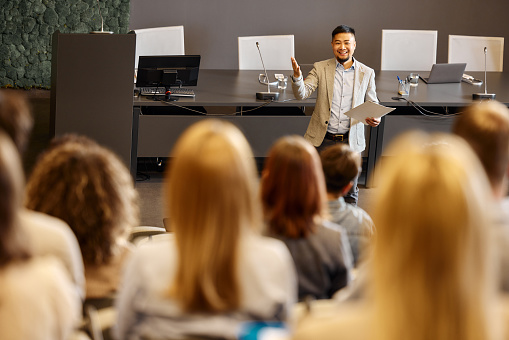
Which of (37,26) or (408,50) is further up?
(37,26)

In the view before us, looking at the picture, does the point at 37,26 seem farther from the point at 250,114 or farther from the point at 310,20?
the point at 250,114

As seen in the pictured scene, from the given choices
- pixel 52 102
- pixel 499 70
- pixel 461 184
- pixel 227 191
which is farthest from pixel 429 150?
pixel 499 70

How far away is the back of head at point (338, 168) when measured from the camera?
3018 millimetres

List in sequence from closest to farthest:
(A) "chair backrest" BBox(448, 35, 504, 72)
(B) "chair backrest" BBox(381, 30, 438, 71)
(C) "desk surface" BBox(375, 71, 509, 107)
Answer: (C) "desk surface" BBox(375, 71, 509, 107) < (B) "chair backrest" BBox(381, 30, 438, 71) < (A) "chair backrest" BBox(448, 35, 504, 72)

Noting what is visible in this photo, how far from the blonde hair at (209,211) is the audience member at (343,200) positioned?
1.26 meters

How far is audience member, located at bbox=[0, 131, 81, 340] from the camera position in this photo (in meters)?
1.24

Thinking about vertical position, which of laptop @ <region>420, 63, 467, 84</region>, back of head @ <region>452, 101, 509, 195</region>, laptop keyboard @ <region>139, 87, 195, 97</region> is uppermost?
laptop @ <region>420, 63, 467, 84</region>

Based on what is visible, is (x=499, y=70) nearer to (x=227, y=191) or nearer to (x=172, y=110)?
(x=172, y=110)

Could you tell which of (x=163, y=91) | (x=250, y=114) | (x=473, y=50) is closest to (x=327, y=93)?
(x=250, y=114)

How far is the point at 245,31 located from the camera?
8.97m

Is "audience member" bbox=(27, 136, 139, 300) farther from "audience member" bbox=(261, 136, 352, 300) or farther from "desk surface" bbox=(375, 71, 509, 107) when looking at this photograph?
"desk surface" bbox=(375, 71, 509, 107)

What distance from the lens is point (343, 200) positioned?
2.90 metres

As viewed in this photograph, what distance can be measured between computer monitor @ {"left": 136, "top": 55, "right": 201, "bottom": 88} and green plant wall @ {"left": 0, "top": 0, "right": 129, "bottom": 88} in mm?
3340

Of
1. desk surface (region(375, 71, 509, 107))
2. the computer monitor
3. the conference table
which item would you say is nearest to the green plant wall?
the conference table
